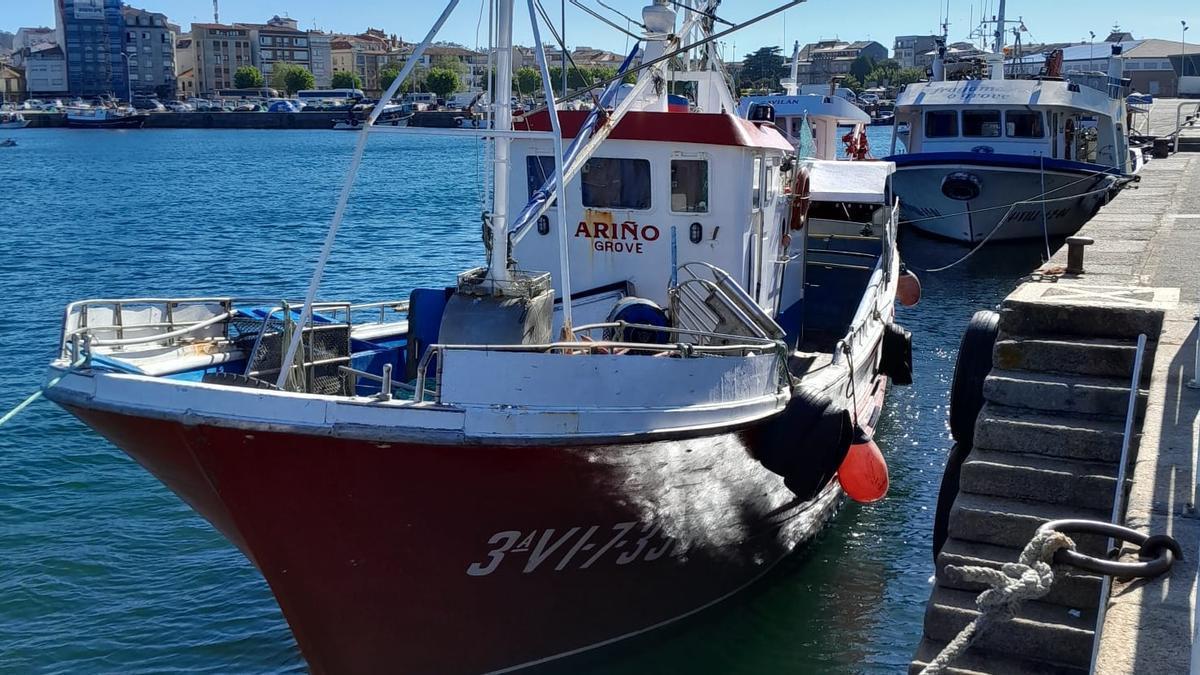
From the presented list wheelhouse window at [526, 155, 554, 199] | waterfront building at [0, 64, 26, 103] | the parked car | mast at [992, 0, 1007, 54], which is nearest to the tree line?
the parked car

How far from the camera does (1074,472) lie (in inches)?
238

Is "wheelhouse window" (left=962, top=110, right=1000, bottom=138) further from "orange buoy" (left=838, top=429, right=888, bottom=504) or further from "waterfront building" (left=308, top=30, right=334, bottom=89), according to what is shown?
"waterfront building" (left=308, top=30, right=334, bottom=89)

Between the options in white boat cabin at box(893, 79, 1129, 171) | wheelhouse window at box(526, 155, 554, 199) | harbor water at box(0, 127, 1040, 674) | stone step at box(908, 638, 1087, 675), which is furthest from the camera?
white boat cabin at box(893, 79, 1129, 171)

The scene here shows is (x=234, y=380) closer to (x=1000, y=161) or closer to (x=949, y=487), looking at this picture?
(x=949, y=487)

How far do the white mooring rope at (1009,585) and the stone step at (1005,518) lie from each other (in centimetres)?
116

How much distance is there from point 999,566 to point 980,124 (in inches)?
956

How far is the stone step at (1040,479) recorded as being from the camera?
5.96 metres

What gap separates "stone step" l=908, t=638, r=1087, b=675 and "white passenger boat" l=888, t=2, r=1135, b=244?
20.7 metres

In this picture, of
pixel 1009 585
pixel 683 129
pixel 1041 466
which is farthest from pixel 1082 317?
pixel 683 129

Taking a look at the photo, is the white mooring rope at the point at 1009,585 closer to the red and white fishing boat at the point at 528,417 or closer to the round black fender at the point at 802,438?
the red and white fishing boat at the point at 528,417

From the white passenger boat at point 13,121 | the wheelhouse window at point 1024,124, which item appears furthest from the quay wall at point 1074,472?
the white passenger boat at point 13,121

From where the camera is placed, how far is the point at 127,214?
131 feet

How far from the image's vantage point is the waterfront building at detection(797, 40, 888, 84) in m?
161

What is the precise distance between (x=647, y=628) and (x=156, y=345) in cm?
416
